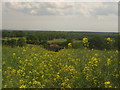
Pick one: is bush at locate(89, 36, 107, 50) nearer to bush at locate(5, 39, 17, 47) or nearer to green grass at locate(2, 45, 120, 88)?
green grass at locate(2, 45, 120, 88)

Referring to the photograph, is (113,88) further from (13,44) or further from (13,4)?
(13,4)

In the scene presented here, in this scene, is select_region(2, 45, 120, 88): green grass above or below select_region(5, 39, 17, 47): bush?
below

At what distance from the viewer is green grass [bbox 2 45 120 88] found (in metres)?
3.11

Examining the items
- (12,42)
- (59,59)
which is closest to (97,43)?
(59,59)

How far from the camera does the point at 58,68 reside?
3.51 m

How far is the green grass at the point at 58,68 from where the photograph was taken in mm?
3111

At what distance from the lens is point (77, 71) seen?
331cm

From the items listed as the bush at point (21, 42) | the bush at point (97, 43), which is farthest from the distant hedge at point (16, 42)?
the bush at point (97, 43)

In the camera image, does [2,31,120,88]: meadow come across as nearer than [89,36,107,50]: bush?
Yes

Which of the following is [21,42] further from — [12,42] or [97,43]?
[97,43]

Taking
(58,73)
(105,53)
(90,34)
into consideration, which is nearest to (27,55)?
(58,73)

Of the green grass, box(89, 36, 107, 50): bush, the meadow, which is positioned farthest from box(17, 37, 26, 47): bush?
box(89, 36, 107, 50): bush

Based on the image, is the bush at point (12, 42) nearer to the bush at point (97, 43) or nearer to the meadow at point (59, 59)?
the meadow at point (59, 59)

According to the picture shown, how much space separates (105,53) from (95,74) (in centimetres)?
82
